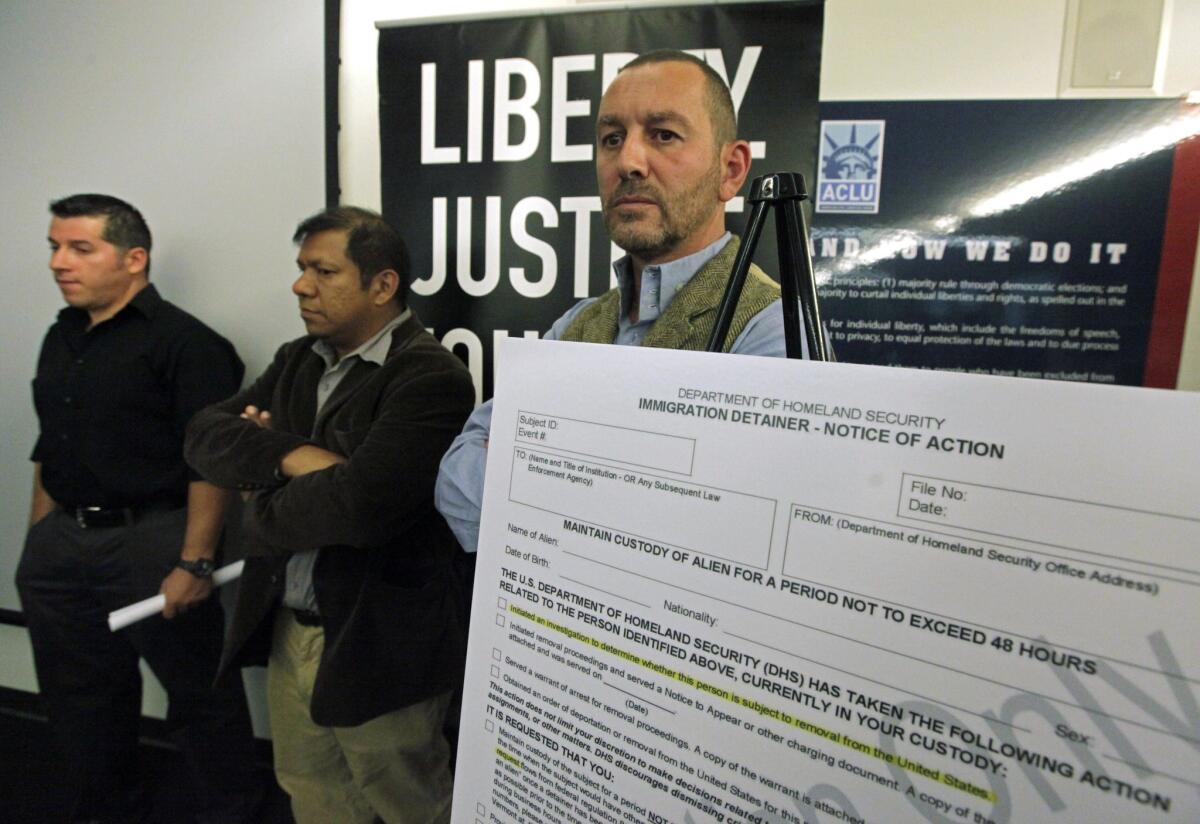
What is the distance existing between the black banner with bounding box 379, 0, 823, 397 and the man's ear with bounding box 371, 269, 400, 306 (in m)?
0.19

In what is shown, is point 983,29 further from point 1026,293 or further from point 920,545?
point 920,545

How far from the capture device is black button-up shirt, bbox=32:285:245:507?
1700mm

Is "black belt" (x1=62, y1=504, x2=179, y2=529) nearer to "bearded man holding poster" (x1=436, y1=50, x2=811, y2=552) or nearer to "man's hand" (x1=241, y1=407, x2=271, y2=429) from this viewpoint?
"man's hand" (x1=241, y1=407, x2=271, y2=429)

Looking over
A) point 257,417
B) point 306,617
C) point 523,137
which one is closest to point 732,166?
point 523,137

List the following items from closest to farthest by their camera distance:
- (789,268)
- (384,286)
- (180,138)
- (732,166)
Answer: (789,268) → (732,166) → (384,286) → (180,138)

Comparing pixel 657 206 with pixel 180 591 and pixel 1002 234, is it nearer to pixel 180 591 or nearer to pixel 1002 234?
pixel 1002 234

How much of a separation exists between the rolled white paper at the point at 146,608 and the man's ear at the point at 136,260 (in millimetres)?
877

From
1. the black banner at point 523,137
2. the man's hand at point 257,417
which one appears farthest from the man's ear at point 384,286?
the man's hand at point 257,417

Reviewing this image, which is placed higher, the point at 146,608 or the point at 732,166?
the point at 732,166

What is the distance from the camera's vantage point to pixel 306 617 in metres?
1.44

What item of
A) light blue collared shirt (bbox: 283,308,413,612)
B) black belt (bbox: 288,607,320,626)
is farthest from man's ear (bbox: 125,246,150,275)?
black belt (bbox: 288,607,320,626)

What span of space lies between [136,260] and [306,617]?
1.15 metres

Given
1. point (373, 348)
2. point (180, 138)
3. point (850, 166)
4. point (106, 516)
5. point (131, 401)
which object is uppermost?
point (180, 138)

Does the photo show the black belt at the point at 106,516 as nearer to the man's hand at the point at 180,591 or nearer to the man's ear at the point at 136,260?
the man's hand at the point at 180,591
